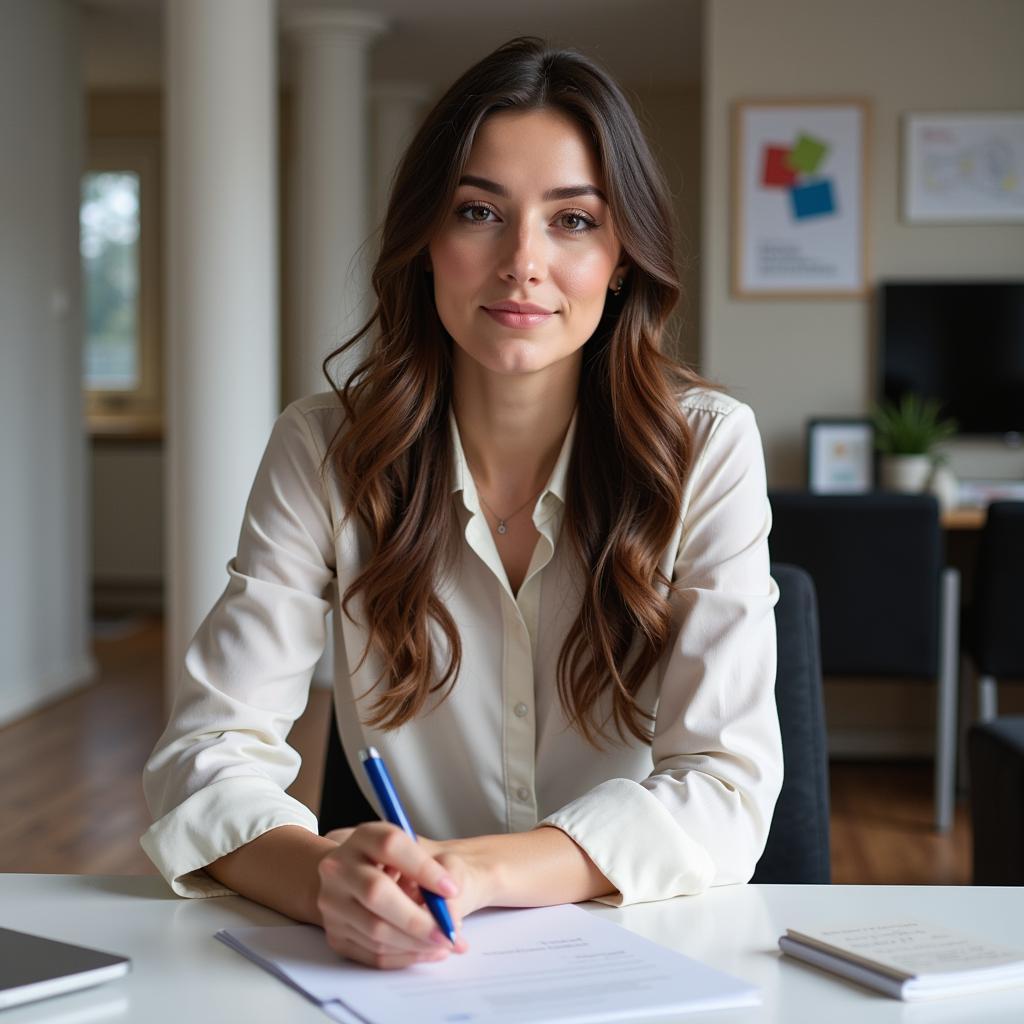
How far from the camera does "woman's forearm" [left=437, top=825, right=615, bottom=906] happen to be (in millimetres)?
911

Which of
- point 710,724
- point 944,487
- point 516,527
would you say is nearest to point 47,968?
point 710,724

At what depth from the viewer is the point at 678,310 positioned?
1.46 m

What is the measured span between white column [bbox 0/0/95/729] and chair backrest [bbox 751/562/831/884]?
148 inches

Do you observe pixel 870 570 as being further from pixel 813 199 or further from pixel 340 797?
pixel 340 797

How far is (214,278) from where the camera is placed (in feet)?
12.7

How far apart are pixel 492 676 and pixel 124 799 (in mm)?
2666

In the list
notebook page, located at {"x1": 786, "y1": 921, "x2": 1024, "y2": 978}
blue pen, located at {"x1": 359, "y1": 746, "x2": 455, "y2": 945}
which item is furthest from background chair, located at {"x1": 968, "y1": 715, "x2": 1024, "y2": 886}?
blue pen, located at {"x1": 359, "y1": 746, "x2": 455, "y2": 945}

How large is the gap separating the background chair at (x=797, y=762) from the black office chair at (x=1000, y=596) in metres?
2.21

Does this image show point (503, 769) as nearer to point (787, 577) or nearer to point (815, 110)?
point (787, 577)

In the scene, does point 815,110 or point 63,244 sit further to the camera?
point 63,244

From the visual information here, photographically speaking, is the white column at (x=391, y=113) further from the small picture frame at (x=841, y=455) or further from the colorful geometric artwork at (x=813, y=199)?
Answer: the small picture frame at (x=841, y=455)

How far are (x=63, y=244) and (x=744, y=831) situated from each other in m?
4.51

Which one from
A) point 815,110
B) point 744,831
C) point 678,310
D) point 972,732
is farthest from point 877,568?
point 744,831

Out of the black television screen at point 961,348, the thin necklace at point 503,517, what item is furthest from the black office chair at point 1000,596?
the thin necklace at point 503,517
